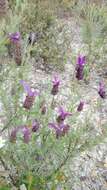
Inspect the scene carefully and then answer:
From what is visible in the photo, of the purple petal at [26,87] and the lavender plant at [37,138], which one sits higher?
the purple petal at [26,87]

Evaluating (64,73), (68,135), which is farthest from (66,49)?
(68,135)

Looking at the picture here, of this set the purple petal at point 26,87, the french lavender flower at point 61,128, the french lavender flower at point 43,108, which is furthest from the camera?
the french lavender flower at point 43,108

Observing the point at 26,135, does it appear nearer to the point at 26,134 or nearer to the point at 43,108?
the point at 26,134

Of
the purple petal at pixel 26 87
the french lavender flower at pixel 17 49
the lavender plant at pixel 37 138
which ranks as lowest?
the lavender plant at pixel 37 138

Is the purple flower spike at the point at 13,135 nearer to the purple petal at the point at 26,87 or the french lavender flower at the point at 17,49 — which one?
the purple petal at the point at 26,87

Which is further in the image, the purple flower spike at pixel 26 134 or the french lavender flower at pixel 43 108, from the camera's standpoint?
the french lavender flower at pixel 43 108

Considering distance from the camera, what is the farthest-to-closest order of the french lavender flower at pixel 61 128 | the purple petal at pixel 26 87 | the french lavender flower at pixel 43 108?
the french lavender flower at pixel 43 108
the french lavender flower at pixel 61 128
the purple petal at pixel 26 87

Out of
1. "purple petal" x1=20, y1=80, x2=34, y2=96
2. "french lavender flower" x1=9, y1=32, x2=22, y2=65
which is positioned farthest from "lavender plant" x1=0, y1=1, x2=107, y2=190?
"purple petal" x1=20, y1=80, x2=34, y2=96

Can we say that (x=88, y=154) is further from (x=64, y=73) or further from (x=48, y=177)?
(x=64, y=73)

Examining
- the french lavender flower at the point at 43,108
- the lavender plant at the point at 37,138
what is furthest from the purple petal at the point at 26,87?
the french lavender flower at the point at 43,108

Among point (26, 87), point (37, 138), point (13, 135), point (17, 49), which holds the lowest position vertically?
point (37, 138)

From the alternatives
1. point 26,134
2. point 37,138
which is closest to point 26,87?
point 26,134
